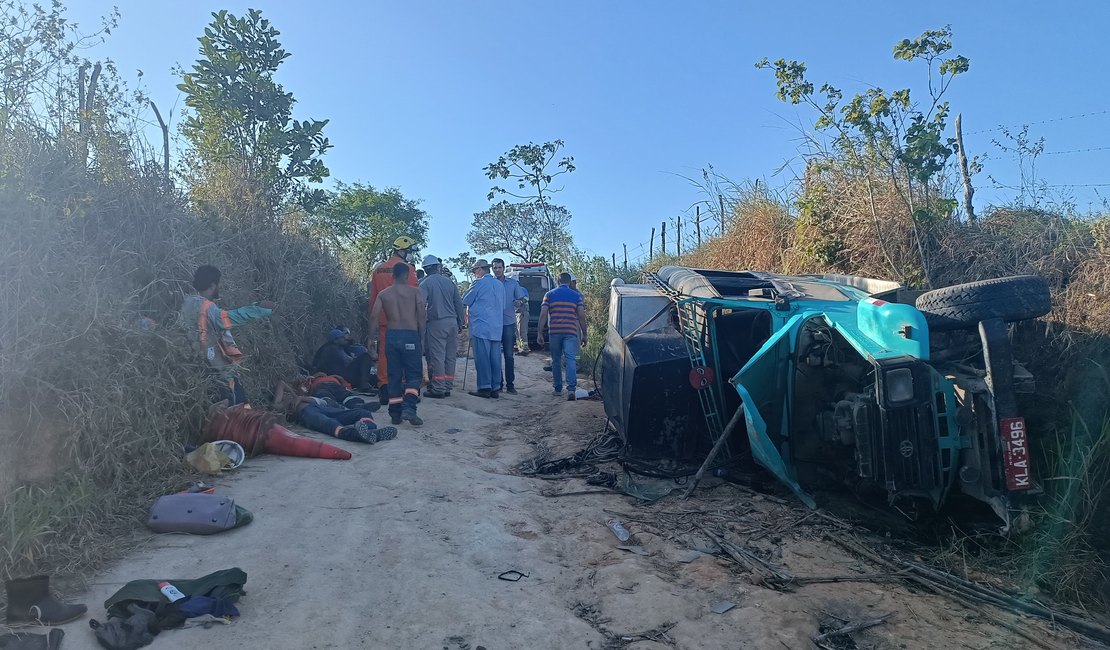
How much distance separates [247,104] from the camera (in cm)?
1154

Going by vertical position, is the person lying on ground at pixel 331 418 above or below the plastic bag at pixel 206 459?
above

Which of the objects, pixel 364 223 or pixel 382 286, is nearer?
pixel 382 286

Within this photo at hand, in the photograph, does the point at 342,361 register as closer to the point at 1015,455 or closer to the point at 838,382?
the point at 838,382

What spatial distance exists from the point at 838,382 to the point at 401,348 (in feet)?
15.8

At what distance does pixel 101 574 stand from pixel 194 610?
81 centimetres

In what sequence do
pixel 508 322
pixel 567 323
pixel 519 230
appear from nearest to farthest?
pixel 567 323 → pixel 508 322 → pixel 519 230

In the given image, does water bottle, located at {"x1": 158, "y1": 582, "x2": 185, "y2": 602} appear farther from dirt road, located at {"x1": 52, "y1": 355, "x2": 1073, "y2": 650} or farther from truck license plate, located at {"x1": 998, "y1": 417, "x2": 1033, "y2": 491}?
truck license plate, located at {"x1": 998, "y1": 417, "x2": 1033, "y2": 491}

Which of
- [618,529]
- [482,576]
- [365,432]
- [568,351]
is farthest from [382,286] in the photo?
[482,576]

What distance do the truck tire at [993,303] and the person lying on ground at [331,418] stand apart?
16.4ft

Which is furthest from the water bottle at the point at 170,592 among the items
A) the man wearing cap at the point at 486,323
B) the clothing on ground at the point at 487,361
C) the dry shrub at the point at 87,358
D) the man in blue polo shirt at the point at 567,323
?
the man in blue polo shirt at the point at 567,323

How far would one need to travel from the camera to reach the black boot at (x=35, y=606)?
3.15 m

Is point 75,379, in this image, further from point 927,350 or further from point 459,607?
point 927,350

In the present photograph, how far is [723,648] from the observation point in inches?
131

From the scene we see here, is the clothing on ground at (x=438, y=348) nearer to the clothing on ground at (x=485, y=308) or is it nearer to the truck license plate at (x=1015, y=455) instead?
the clothing on ground at (x=485, y=308)
